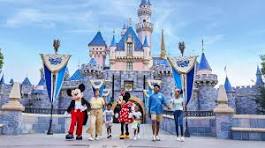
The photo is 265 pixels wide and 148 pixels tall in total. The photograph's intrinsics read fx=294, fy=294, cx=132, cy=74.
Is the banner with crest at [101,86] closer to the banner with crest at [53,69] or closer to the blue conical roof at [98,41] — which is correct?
the banner with crest at [53,69]

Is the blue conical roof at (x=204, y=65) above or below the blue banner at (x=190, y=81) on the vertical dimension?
above

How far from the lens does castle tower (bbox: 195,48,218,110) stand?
106 ft

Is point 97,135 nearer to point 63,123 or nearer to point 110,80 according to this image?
point 63,123

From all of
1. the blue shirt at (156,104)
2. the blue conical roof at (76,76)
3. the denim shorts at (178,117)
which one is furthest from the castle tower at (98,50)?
the blue shirt at (156,104)

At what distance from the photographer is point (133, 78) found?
111ft

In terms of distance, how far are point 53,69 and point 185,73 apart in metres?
5.64

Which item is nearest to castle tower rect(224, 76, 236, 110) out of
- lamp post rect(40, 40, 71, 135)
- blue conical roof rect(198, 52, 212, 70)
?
blue conical roof rect(198, 52, 212, 70)

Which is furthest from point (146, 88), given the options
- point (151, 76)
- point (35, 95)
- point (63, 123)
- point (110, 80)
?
point (63, 123)

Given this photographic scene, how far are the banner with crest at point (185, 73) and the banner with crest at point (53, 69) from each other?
187 inches

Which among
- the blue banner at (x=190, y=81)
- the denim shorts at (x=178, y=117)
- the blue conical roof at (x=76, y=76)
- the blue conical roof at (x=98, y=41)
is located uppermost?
the blue conical roof at (x=98, y=41)

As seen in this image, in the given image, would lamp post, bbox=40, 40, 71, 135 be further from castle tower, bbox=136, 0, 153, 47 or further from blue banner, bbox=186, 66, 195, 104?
castle tower, bbox=136, 0, 153, 47

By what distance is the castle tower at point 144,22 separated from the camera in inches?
1897

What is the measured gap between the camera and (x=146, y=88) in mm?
33438

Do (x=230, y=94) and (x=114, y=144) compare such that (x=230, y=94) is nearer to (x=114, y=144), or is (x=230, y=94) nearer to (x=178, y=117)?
(x=178, y=117)
